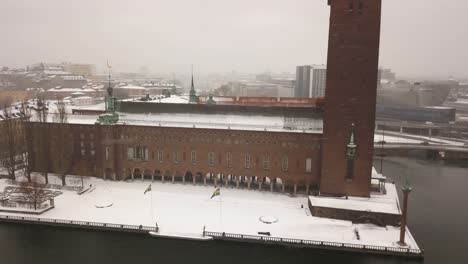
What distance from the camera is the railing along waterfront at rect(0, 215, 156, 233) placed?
38.9 m

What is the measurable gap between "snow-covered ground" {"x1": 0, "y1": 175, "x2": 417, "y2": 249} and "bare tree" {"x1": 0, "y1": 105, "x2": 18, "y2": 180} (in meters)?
2.47

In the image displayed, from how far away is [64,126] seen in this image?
5356cm

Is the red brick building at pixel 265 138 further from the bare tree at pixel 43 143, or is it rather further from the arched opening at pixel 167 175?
the bare tree at pixel 43 143

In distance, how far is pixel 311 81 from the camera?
159 m

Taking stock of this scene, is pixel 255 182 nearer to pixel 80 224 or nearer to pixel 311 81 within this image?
pixel 80 224

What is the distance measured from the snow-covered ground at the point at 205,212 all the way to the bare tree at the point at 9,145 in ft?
8.11

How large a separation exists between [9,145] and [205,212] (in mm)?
28408

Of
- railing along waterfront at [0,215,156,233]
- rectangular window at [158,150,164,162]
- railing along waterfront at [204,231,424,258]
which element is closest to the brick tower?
railing along waterfront at [204,231,424,258]

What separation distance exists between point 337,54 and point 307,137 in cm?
1035

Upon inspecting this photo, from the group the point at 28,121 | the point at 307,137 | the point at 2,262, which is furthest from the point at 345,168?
the point at 28,121

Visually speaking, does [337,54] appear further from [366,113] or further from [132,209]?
[132,209]

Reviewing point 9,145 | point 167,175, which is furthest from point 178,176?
point 9,145

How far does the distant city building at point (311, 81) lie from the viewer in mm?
150250

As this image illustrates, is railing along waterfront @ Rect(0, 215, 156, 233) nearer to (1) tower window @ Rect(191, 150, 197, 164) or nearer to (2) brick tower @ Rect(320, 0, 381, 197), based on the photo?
(1) tower window @ Rect(191, 150, 197, 164)
